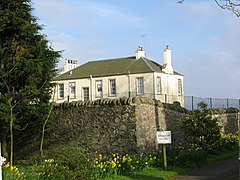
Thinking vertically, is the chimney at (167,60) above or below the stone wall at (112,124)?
above

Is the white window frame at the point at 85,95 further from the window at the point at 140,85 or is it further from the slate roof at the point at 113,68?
the window at the point at 140,85

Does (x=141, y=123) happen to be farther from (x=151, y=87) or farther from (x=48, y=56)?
(x=151, y=87)

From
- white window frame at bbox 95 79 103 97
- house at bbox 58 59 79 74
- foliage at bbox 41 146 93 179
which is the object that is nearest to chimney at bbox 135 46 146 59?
white window frame at bbox 95 79 103 97

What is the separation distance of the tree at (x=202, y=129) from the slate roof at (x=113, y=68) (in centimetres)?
2426

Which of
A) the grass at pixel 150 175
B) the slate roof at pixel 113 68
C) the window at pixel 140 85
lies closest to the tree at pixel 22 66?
the grass at pixel 150 175

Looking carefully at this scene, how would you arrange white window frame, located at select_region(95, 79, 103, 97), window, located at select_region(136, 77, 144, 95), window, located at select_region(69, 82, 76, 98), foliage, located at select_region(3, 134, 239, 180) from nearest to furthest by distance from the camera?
foliage, located at select_region(3, 134, 239, 180), window, located at select_region(136, 77, 144, 95), white window frame, located at select_region(95, 79, 103, 97), window, located at select_region(69, 82, 76, 98)

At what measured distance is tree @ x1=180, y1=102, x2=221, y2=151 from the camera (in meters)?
19.0

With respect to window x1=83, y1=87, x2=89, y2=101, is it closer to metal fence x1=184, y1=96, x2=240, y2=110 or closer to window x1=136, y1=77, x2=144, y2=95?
window x1=136, y1=77, x2=144, y2=95

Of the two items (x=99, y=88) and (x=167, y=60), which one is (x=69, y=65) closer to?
(x=99, y=88)

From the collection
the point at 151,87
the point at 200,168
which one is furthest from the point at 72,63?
the point at 200,168

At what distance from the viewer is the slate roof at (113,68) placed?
44688 millimetres

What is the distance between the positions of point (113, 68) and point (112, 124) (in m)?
28.2

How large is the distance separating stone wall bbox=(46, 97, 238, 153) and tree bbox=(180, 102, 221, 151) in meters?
1.46

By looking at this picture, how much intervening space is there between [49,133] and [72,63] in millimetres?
33779
